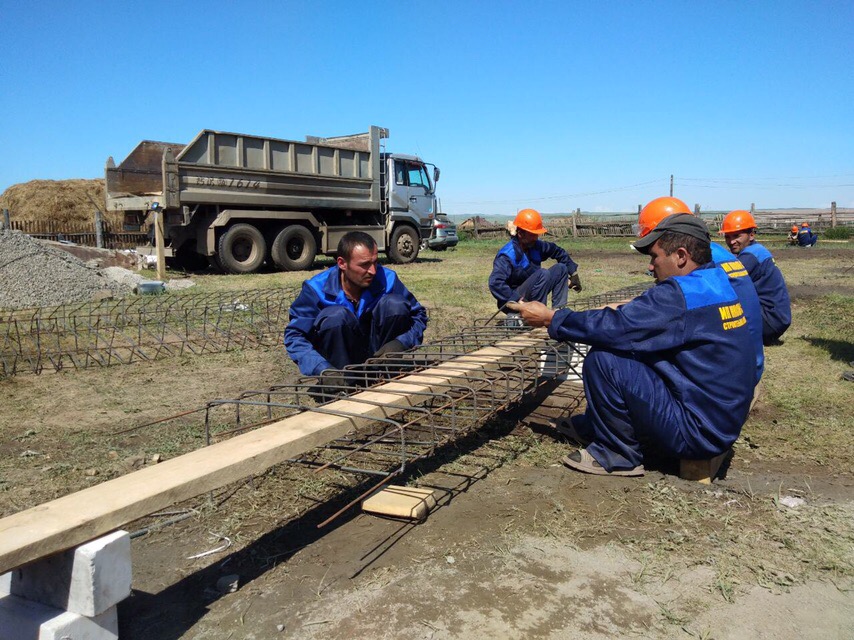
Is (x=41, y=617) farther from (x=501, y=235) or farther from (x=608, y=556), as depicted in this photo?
(x=501, y=235)

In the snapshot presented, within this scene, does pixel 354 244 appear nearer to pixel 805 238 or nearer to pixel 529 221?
pixel 529 221

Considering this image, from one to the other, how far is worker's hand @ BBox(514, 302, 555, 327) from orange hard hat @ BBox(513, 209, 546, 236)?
260 cm

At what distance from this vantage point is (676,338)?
9.45ft

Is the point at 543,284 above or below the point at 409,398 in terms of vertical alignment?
above


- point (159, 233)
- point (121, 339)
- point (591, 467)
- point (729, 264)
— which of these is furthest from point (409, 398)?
point (159, 233)

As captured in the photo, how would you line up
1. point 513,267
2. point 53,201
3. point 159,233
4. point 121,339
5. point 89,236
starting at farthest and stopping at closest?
1. point 53,201
2. point 89,236
3. point 159,233
4. point 121,339
5. point 513,267

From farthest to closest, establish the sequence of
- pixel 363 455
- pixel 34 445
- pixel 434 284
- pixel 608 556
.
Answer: pixel 434 284 < pixel 34 445 < pixel 363 455 < pixel 608 556

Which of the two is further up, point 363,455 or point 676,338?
point 676,338

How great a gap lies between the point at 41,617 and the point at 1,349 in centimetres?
546

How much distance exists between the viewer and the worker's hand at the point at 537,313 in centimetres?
337

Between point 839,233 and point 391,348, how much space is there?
31236mm

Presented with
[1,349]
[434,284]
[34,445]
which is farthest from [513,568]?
[434,284]

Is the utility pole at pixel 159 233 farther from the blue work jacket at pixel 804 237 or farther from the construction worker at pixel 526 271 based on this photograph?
the blue work jacket at pixel 804 237

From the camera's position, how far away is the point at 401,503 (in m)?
2.83
